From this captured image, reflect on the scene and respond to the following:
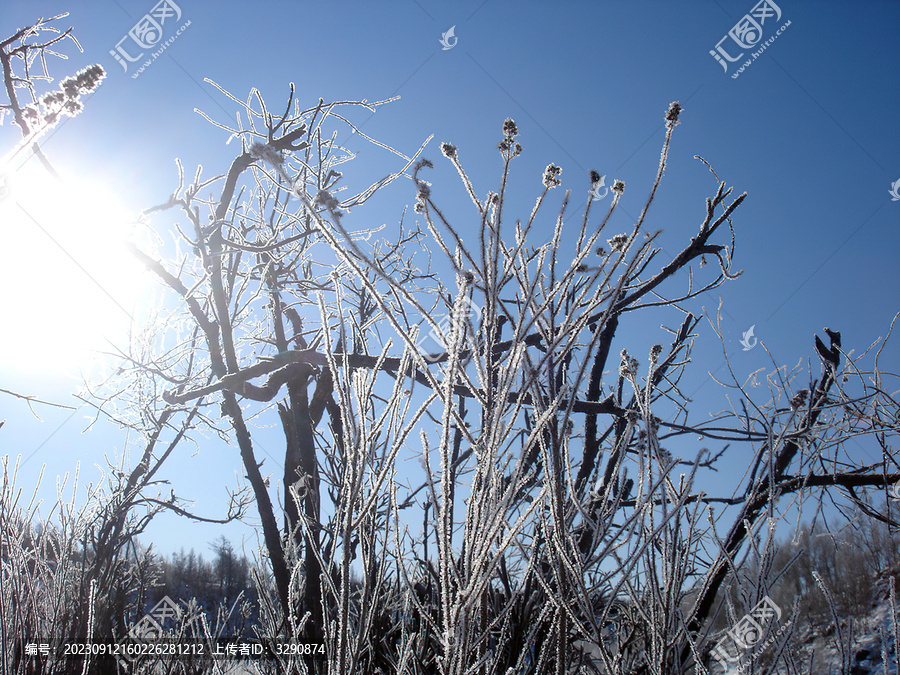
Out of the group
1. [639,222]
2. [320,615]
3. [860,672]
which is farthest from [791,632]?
[860,672]

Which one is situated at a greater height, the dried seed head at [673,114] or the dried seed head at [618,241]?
the dried seed head at [673,114]

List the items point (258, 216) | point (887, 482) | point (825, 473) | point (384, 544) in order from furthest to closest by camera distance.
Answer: point (258, 216)
point (825, 473)
point (887, 482)
point (384, 544)

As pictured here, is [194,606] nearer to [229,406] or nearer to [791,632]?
[229,406]

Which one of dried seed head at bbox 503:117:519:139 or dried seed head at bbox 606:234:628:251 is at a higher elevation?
dried seed head at bbox 503:117:519:139

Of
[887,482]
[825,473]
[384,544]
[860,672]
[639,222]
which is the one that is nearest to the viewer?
[639,222]

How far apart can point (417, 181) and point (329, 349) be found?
42cm

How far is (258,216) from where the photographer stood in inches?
140

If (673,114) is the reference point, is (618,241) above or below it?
below

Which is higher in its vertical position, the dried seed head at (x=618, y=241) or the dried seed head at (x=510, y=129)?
the dried seed head at (x=510, y=129)

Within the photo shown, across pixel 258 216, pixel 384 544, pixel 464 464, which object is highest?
pixel 258 216

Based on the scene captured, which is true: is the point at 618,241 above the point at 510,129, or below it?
below

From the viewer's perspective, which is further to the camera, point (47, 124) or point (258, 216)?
point (258, 216)

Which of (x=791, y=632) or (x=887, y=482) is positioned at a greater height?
(x=887, y=482)

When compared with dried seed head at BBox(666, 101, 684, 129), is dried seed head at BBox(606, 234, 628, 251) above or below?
below
